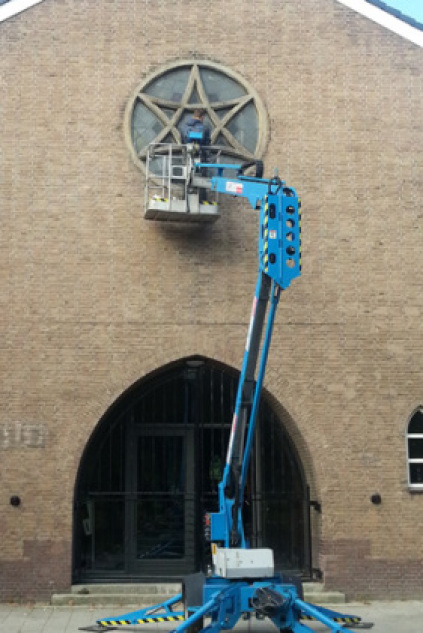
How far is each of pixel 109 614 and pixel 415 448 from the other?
5608 mm

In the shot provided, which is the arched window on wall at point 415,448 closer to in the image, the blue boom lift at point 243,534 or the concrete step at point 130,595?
the concrete step at point 130,595

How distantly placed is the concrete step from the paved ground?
0.20 metres

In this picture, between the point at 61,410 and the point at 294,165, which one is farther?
the point at 294,165

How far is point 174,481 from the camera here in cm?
1477

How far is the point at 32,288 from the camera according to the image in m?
13.8

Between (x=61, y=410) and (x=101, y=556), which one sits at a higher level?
(x=61, y=410)

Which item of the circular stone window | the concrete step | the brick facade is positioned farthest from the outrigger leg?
A: the circular stone window

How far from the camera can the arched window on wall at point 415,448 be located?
45.9 ft

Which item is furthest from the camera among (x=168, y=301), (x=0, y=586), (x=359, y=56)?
(x=359, y=56)

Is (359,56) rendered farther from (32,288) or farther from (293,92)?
(32,288)

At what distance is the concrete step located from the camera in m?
12.9

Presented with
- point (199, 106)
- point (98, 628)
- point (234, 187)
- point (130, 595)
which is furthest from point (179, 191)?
point (98, 628)

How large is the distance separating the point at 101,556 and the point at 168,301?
14.7ft

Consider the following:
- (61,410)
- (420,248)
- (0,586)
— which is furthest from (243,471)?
(420,248)
